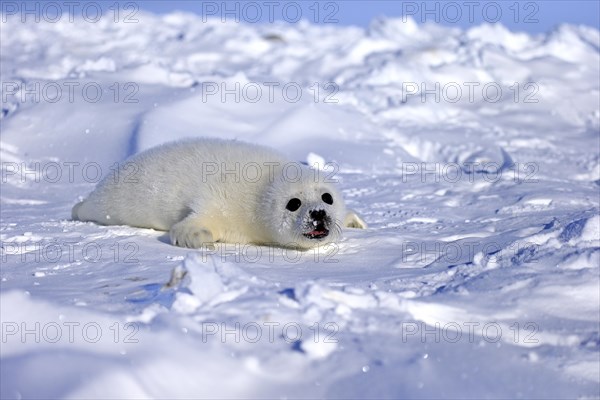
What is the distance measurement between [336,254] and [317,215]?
0.19 metres

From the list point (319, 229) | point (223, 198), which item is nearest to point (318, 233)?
point (319, 229)

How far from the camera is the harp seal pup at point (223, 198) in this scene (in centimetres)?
332

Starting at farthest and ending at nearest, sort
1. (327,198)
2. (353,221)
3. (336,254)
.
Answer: (353,221) → (327,198) → (336,254)

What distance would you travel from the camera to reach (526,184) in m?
5.09

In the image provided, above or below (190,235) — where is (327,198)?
above

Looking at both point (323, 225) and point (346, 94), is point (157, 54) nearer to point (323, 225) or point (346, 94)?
point (346, 94)

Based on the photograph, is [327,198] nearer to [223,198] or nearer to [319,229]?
[319,229]

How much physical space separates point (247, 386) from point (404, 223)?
Answer: 2361mm

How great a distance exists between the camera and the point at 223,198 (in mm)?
3482

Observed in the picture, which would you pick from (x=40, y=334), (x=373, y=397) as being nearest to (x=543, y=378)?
(x=373, y=397)

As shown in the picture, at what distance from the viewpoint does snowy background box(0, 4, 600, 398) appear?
1.77 m

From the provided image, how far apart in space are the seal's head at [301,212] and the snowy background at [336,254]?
9 centimetres

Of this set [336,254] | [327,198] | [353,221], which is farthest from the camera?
[353,221]

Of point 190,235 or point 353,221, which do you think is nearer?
point 190,235
